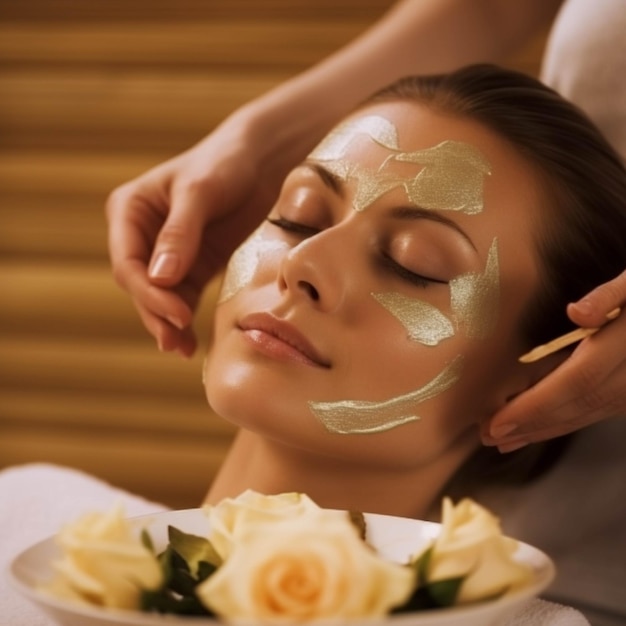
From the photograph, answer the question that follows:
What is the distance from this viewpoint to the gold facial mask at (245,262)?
1.04 m

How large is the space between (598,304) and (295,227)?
33 cm

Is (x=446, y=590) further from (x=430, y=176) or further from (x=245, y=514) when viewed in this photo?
(x=430, y=176)

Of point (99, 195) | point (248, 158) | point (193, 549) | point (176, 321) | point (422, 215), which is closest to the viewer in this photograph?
point (193, 549)

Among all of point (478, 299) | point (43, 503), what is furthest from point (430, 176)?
point (43, 503)

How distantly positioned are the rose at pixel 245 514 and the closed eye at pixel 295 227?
42 cm

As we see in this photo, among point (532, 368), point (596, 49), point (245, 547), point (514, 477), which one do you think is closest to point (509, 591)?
point (245, 547)

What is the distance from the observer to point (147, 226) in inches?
51.6

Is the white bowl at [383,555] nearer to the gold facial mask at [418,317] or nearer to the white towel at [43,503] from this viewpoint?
the gold facial mask at [418,317]

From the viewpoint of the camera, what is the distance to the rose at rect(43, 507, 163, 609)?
1.84ft

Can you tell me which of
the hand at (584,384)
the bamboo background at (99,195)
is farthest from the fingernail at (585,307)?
the bamboo background at (99,195)

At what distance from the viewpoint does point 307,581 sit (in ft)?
1.69

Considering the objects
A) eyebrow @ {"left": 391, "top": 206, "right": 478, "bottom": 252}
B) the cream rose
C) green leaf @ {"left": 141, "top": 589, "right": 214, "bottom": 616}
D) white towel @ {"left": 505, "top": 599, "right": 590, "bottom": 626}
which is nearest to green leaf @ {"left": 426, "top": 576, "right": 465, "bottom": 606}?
the cream rose

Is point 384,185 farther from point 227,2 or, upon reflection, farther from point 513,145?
point 227,2

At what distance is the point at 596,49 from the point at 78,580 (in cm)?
95
